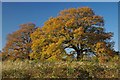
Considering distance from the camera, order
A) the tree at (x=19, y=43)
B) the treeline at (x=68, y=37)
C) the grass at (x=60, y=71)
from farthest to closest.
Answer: the tree at (x=19, y=43) → the treeline at (x=68, y=37) → the grass at (x=60, y=71)

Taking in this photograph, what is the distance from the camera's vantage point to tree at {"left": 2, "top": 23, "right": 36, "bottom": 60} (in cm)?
1782

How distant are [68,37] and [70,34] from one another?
274mm

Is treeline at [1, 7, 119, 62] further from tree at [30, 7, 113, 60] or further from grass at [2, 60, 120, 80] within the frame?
grass at [2, 60, 120, 80]

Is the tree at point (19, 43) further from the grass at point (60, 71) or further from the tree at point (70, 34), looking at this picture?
the grass at point (60, 71)

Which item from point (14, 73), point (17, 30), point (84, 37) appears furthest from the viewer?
point (17, 30)

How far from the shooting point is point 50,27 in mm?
17578

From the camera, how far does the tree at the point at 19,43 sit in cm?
1782

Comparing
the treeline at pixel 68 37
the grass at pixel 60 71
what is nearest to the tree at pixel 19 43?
the treeline at pixel 68 37

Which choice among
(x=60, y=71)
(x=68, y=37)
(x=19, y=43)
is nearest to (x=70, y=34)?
(x=68, y=37)

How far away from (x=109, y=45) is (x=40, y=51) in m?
3.80

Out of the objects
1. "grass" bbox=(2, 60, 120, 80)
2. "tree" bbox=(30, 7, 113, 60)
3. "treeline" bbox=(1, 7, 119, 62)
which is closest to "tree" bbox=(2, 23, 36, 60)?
"treeline" bbox=(1, 7, 119, 62)

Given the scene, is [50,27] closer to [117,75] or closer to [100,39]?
[100,39]

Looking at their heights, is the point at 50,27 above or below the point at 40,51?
above

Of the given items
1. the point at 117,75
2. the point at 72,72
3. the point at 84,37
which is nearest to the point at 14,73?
the point at 72,72
